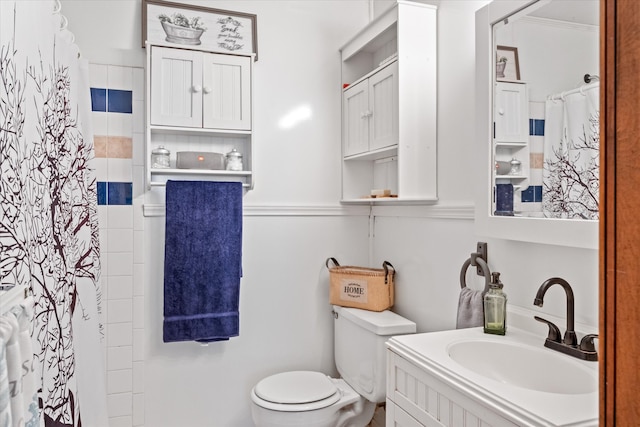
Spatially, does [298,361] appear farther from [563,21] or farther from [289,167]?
[563,21]

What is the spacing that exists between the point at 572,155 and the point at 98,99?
1967mm

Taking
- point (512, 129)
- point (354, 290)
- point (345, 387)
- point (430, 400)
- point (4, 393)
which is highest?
point (512, 129)

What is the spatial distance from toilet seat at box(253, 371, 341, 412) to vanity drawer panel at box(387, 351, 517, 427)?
0.64 metres

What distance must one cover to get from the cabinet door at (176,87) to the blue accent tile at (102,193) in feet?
1.26

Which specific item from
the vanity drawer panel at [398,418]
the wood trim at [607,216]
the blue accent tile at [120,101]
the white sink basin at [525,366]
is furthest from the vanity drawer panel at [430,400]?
the blue accent tile at [120,101]

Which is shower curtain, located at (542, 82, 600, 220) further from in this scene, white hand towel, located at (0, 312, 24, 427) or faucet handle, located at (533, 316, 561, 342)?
white hand towel, located at (0, 312, 24, 427)

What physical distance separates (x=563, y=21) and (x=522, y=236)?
2.07ft

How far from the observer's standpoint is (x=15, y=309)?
0.76 metres

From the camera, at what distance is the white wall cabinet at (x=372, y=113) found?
2004mm

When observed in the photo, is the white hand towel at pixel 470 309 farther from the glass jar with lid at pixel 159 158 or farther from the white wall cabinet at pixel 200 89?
the glass jar with lid at pixel 159 158

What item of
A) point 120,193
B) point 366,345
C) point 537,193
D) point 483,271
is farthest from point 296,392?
point 537,193

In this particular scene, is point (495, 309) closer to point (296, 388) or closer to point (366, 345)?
point (366, 345)

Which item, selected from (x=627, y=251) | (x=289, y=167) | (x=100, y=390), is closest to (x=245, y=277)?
(x=289, y=167)

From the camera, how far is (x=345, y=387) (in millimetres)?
2154
